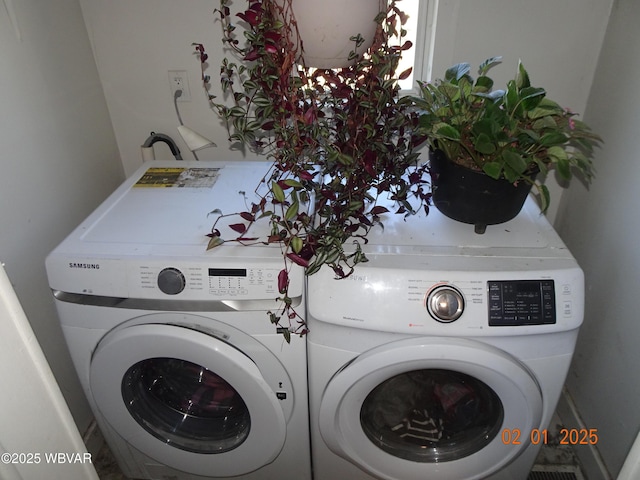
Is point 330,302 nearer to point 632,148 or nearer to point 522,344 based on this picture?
point 522,344

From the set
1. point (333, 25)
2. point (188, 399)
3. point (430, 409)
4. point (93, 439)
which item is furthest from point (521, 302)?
point (93, 439)

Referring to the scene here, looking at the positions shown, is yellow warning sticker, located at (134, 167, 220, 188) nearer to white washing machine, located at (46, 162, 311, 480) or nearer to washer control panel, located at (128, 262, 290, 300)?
white washing machine, located at (46, 162, 311, 480)

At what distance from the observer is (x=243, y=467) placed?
118 centimetres

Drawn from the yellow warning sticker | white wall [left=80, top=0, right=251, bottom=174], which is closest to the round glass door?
the yellow warning sticker

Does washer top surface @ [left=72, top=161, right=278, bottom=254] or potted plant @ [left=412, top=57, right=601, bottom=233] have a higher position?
potted plant @ [left=412, top=57, right=601, bottom=233]

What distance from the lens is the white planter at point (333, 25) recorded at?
803 millimetres

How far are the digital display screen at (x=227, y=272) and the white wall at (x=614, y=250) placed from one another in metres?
0.94

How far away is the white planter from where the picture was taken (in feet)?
2.64

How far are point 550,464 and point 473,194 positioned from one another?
3.17 ft

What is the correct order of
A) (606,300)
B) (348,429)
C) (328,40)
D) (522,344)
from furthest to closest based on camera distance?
(606,300), (348,429), (522,344), (328,40)

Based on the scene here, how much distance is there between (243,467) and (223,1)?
1095mm

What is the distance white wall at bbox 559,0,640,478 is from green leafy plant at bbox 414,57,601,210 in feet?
1.12

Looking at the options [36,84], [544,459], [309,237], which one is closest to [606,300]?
[544,459]

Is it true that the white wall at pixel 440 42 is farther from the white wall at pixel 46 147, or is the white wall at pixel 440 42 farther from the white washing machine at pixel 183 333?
the white washing machine at pixel 183 333
